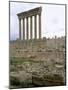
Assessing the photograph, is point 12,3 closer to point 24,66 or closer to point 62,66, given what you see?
point 24,66

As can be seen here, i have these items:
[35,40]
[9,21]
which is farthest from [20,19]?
[35,40]

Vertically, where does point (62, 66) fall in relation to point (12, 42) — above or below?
below

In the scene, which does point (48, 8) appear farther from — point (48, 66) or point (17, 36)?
point (48, 66)

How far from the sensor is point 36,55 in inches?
120

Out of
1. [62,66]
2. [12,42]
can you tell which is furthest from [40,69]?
[12,42]

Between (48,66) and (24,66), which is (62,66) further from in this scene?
(24,66)

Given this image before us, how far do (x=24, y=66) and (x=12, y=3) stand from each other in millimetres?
857

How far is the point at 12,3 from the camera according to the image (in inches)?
116

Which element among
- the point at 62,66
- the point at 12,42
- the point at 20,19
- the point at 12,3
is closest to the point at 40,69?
the point at 62,66

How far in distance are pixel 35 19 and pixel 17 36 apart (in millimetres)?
339

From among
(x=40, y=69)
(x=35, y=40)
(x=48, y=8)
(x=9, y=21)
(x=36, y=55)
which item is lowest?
(x=40, y=69)

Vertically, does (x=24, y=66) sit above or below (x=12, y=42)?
below

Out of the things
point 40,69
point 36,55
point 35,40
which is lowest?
point 40,69

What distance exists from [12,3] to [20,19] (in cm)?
24
